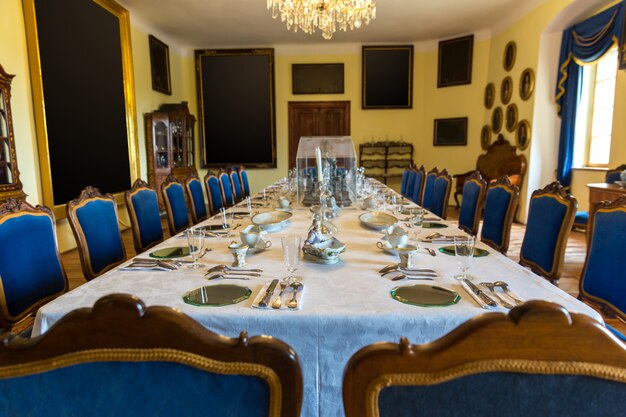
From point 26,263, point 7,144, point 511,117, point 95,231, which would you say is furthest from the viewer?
point 511,117

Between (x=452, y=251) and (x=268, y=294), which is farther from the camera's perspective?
(x=452, y=251)

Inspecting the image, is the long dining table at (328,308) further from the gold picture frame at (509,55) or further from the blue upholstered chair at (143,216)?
the gold picture frame at (509,55)

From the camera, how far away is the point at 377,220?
2.23 meters

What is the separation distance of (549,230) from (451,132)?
552cm

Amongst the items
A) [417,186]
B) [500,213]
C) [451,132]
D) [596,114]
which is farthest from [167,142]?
[596,114]

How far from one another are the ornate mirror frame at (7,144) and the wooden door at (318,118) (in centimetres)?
468

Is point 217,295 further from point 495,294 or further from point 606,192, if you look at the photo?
point 606,192

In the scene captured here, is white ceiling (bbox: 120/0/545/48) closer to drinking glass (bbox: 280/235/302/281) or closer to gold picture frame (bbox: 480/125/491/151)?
gold picture frame (bbox: 480/125/491/151)

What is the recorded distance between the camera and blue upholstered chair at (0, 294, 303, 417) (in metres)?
0.51

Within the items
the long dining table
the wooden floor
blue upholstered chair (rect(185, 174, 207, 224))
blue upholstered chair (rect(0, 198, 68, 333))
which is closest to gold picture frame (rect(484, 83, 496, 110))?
the wooden floor

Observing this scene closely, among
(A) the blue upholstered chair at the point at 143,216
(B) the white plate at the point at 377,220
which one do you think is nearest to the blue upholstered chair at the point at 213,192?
(A) the blue upholstered chair at the point at 143,216

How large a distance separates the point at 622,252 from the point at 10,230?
2.43m

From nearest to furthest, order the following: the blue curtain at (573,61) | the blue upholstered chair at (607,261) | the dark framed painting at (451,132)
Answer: the blue upholstered chair at (607,261)
the blue curtain at (573,61)
the dark framed painting at (451,132)

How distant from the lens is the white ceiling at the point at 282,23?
5.19m
